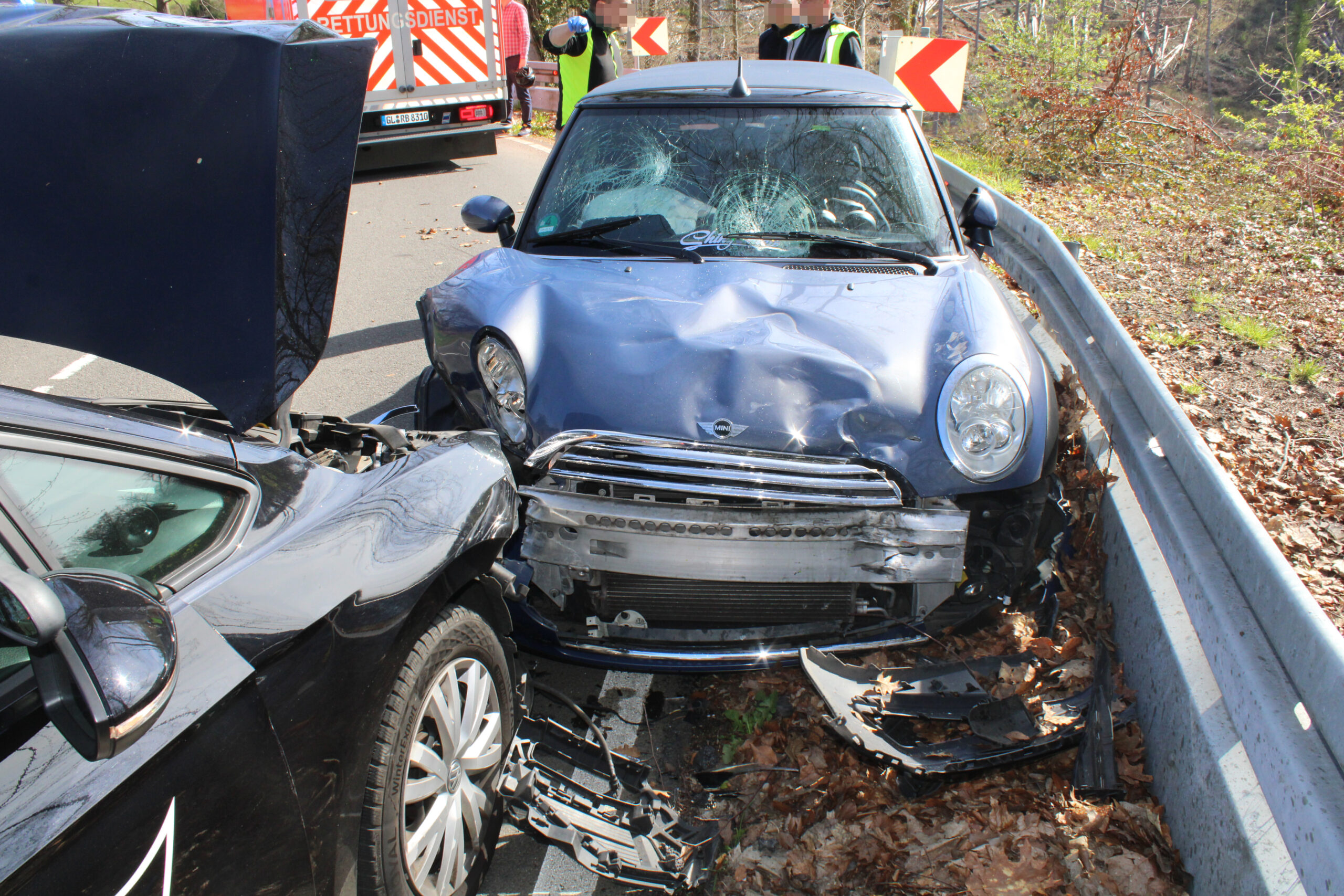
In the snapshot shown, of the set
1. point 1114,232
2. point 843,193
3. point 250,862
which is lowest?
point 1114,232

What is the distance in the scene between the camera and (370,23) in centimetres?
1215

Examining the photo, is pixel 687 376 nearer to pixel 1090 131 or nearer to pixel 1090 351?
pixel 1090 351

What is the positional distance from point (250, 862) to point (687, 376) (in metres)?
1.78

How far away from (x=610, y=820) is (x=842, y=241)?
2391 mm

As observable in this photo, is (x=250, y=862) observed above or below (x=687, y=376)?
below

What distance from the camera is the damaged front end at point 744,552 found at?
2742 mm

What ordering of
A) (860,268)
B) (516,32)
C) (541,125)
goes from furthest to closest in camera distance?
(541,125), (516,32), (860,268)

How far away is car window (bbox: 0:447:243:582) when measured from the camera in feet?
5.06

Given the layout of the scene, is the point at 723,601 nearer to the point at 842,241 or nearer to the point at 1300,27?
the point at 842,241

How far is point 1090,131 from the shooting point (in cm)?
1138

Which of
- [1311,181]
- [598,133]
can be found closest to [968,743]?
[598,133]

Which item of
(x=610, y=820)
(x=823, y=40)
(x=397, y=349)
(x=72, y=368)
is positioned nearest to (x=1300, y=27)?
(x=823, y=40)

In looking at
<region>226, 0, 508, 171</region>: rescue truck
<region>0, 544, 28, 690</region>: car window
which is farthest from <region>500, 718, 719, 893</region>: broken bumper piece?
<region>226, 0, 508, 171</region>: rescue truck

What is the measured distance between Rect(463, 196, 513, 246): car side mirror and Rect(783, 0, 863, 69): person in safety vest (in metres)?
3.74
